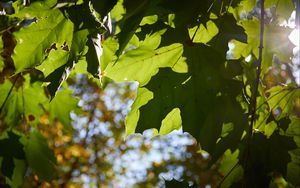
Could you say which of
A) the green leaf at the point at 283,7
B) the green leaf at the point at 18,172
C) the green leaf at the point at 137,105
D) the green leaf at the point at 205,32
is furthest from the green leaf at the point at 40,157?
the green leaf at the point at 283,7

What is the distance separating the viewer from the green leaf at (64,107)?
2.80 meters

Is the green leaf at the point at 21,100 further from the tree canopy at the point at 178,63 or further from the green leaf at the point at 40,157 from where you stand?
the tree canopy at the point at 178,63

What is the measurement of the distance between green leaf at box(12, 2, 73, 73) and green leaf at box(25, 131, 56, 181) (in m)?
1.08

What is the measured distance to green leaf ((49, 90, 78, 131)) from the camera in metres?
2.80

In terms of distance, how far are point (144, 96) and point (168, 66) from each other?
0.19 metres

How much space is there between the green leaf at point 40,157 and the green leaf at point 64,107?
31 centimetres

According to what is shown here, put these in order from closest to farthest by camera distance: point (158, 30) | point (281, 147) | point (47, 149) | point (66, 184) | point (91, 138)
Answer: point (158, 30), point (281, 147), point (47, 149), point (66, 184), point (91, 138)

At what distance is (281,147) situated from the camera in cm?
184

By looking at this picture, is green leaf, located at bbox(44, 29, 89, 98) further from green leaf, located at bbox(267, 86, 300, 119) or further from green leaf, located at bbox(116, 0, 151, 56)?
green leaf, located at bbox(267, 86, 300, 119)

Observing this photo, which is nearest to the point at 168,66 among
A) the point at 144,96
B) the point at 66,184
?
the point at 144,96

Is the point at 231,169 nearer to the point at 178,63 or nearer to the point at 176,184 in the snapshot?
the point at 176,184

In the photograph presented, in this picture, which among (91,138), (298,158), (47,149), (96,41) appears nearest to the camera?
(96,41)

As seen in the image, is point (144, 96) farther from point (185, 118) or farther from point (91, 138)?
point (91, 138)

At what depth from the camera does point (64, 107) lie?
2840 millimetres
